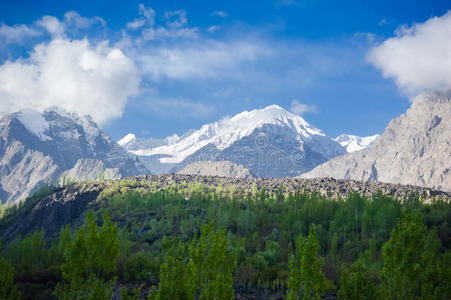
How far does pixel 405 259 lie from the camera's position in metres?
32.1

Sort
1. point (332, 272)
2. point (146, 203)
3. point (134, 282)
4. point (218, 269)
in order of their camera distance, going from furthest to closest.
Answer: point (146, 203)
point (332, 272)
point (134, 282)
point (218, 269)

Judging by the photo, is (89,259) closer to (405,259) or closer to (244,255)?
(405,259)

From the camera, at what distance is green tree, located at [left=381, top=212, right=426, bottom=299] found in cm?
3216

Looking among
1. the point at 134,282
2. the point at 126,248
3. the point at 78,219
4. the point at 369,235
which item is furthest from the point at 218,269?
the point at 78,219

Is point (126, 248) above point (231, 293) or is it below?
below

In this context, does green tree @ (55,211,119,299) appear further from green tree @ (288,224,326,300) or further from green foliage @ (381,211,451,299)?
green foliage @ (381,211,451,299)

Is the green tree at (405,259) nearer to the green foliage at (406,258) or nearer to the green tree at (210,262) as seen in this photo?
the green foliage at (406,258)

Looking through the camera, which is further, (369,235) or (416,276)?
(369,235)

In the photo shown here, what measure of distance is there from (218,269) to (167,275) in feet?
24.0

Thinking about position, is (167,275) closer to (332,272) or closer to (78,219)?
(332,272)

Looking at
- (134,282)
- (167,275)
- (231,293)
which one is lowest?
(134,282)

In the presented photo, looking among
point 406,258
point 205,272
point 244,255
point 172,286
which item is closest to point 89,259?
point 172,286

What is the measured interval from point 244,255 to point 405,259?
6574 centimetres

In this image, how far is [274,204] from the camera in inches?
6137
